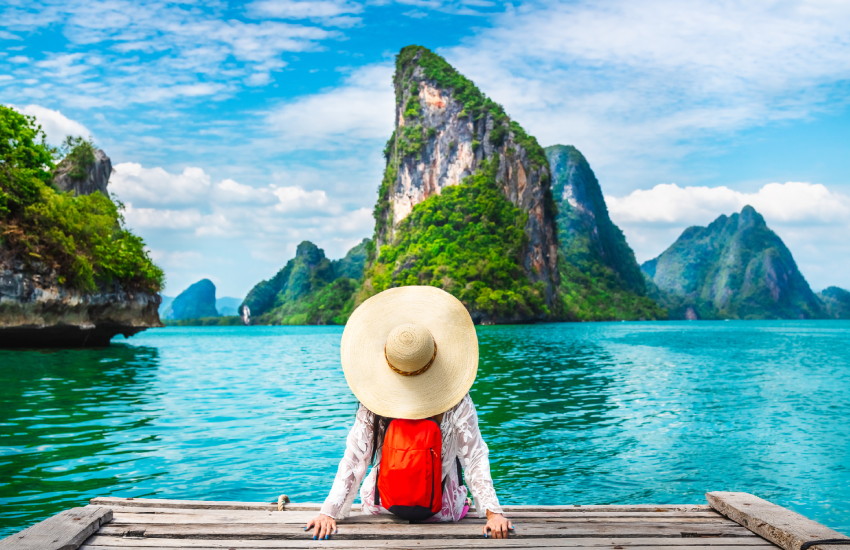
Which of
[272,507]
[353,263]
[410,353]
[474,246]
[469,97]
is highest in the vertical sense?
[469,97]

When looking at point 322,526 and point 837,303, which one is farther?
point 837,303

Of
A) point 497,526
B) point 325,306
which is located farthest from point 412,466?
point 325,306

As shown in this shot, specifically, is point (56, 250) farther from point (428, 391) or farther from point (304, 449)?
point (428, 391)

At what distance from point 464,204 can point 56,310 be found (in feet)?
181

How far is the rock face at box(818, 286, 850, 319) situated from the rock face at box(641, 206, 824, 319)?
18.9 feet

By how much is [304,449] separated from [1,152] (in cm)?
2213

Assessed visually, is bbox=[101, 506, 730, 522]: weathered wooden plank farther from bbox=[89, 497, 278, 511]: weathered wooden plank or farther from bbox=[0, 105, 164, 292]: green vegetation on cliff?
bbox=[0, 105, 164, 292]: green vegetation on cliff

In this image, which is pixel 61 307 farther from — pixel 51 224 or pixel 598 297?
pixel 598 297

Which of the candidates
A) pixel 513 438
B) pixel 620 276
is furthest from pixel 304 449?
pixel 620 276

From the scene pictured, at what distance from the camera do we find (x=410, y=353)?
2.67 m

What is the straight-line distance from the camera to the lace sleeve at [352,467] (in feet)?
9.41

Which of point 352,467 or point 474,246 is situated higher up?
point 474,246

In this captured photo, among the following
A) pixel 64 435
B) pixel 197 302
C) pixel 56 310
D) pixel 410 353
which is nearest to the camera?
pixel 410 353

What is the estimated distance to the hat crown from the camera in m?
2.68
